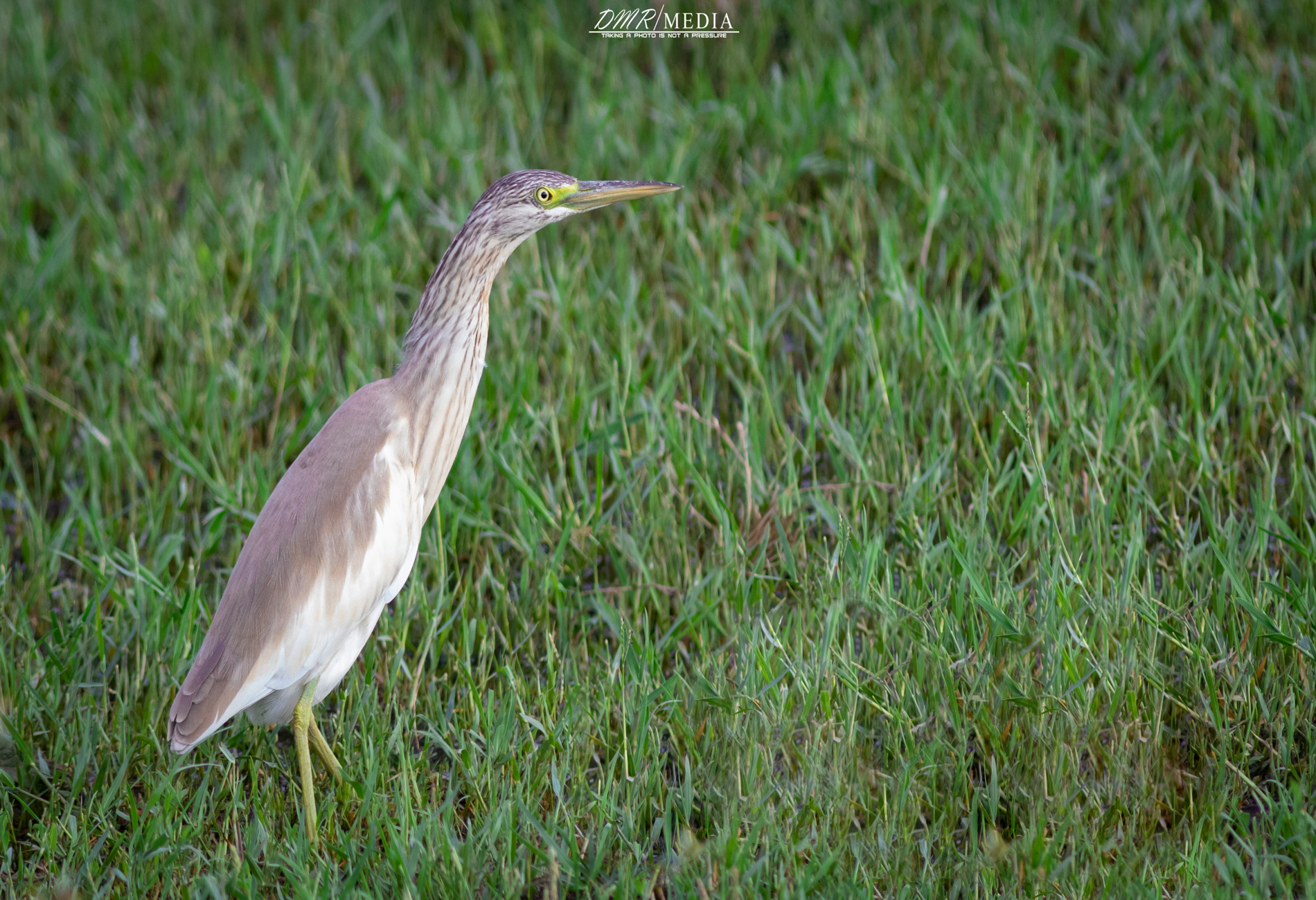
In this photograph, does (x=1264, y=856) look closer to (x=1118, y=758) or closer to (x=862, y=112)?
(x=1118, y=758)

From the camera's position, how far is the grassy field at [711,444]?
8.75 ft

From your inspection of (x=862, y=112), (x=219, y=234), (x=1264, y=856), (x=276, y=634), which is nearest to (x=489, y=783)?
(x=276, y=634)

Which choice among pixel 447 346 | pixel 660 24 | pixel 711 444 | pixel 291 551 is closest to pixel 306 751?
pixel 291 551

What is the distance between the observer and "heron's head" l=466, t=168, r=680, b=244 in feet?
9.48

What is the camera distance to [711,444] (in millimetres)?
3760

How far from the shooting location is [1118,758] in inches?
104

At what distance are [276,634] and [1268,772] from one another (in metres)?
2.27

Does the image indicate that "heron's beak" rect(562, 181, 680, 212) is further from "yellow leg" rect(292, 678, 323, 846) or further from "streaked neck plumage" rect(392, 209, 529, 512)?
"yellow leg" rect(292, 678, 323, 846)

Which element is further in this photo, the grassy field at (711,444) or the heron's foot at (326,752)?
the heron's foot at (326,752)

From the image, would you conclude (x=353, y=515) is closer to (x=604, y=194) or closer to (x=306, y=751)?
(x=306, y=751)

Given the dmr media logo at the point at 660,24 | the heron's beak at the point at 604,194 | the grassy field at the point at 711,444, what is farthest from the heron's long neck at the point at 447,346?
the dmr media logo at the point at 660,24

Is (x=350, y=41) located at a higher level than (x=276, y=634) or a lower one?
higher

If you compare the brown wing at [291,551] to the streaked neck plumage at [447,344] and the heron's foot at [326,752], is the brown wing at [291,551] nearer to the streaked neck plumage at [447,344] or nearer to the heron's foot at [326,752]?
the streaked neck plumage at [447,344]

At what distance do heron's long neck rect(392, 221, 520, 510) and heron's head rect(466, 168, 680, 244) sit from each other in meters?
0.03
